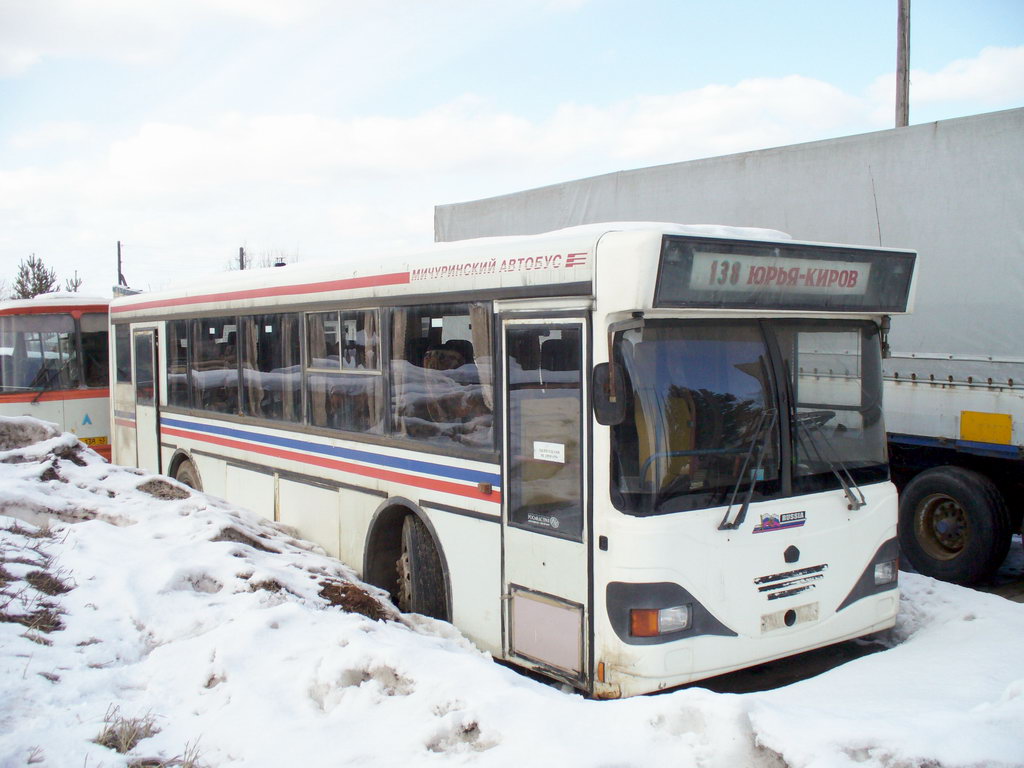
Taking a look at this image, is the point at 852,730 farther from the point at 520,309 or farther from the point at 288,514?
the point at 288,514

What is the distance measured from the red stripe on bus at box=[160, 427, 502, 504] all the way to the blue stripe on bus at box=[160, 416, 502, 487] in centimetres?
4

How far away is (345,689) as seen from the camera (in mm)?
4383

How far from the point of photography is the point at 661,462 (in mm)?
4789

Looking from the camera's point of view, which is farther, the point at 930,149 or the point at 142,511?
the point at 930,149

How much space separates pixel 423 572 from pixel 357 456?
1.13m

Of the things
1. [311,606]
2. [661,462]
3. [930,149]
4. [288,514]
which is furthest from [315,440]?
[930,149]

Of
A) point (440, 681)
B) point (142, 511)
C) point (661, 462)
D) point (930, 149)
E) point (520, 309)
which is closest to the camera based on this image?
point (440, 681)

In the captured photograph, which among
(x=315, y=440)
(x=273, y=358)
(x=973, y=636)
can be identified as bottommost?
(x=973, y=636)

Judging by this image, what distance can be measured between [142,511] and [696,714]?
4901 mm

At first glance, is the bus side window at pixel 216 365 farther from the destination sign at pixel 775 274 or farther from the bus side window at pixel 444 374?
the destination sign at pixel 775 274

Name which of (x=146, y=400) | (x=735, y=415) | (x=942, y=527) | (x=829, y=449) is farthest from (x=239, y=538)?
(x=942, y=527)

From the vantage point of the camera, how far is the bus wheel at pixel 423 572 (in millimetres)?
6301

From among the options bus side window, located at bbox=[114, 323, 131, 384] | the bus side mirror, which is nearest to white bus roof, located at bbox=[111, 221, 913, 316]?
the bus side mirror

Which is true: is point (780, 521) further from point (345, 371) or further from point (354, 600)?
point (345, 371)
